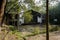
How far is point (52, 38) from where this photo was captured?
2189cm

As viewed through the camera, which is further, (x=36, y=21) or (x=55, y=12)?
(x=36, y=21)

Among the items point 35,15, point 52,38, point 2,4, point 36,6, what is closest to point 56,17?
point 35,15

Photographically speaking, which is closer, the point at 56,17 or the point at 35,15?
the point at 56,17

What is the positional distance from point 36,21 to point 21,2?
122ft

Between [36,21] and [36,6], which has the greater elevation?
[36,6]

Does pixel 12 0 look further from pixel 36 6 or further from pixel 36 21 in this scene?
pixel 36 21

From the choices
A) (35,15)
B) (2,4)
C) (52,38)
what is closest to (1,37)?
(2,4)

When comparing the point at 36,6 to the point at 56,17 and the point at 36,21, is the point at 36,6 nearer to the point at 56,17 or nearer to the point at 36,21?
the point at 56,17

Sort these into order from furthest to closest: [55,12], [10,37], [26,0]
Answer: [55,12] → [26,0] → [10,37]

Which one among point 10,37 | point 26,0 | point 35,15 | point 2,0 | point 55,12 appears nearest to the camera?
point 2,0

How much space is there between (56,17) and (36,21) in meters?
8.14

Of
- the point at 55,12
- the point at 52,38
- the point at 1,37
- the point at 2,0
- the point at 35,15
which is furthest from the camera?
the point at 35,15

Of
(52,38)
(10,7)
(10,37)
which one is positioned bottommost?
(52,38)

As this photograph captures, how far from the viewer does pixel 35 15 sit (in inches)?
1922
